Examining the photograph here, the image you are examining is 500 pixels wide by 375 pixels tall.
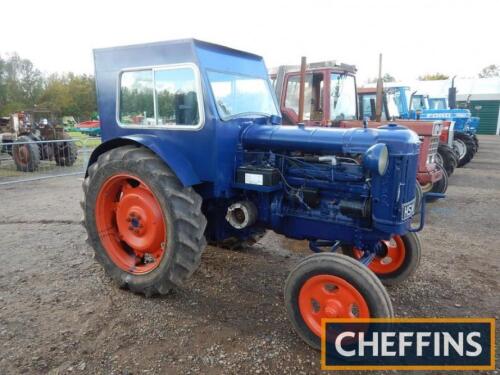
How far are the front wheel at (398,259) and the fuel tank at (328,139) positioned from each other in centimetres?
101

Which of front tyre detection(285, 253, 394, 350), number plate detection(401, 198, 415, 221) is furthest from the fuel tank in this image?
front tyre detection(285, 253, 394, 350)

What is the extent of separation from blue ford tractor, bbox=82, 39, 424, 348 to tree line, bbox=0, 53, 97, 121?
39826mm

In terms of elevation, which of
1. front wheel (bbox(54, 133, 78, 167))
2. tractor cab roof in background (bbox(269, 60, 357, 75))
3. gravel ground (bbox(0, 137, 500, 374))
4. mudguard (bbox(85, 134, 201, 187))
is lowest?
gravel ground (bbox(0, 137, 500, 374))

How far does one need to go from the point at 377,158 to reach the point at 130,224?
7.12ft

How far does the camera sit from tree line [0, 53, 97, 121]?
3912 centimetres

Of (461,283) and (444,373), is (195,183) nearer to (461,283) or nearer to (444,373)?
(444,373)

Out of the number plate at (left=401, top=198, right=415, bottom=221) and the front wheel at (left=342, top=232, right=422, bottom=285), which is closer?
the number plate at (left=401, top=198, right=415, bottom=221)

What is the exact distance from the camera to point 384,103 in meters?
9.16

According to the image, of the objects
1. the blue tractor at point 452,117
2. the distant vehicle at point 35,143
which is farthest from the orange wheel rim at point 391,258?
the distant vehicle at point 35,143

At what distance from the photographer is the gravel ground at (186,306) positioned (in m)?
2.55

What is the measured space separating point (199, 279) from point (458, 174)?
9797mm

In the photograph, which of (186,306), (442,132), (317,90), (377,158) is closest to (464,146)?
(442,132)

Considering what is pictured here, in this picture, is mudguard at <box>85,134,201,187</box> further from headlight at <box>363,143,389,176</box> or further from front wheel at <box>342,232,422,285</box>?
front wheel at <box>342,232,422,285</box>

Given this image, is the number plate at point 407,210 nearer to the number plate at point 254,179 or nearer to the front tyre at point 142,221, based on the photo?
the number plate at point 254,179
